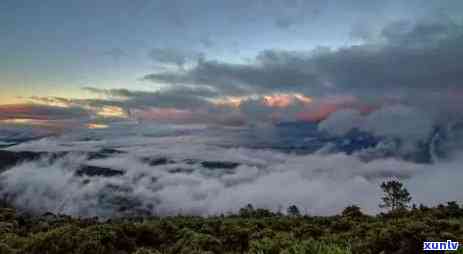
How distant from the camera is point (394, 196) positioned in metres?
92.9

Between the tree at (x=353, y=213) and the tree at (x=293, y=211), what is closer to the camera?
the tree at (x=353, y=213)

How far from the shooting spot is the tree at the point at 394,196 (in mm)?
92062

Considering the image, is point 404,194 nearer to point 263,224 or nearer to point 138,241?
point 263,224

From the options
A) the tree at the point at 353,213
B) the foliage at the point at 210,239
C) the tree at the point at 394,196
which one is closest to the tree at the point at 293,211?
the tree at the point at 353,213

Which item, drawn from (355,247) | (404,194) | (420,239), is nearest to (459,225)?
(420,239)

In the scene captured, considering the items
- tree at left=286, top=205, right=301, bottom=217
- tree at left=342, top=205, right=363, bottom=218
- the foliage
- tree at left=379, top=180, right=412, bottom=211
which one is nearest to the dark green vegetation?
the foliage

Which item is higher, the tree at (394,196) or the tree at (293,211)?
the tree at (394,196)

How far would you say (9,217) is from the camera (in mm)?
56344

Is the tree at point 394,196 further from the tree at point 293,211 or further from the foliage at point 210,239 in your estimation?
the foliage at point 210,239

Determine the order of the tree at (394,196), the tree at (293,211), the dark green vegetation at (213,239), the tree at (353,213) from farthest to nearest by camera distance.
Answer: the tree at (394,196) < the tree at (293,211) < the tree at (353,213) < the dark green vegetation at (213,239)

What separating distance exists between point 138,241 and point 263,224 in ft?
Answer: 50.3

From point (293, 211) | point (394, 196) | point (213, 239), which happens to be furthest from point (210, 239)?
point (293, 211)

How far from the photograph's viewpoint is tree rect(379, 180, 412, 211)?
9206cm

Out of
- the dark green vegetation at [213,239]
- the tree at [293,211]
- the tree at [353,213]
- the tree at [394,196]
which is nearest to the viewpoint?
the dark green vegetation at [213,239]
